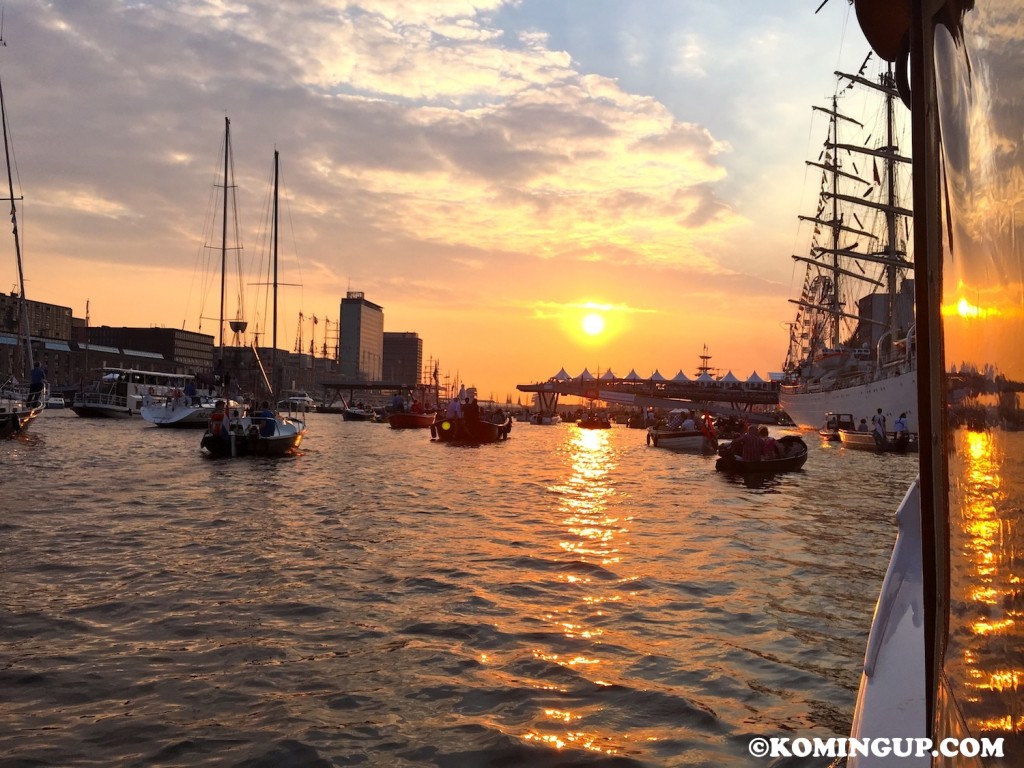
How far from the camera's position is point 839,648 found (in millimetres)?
7219

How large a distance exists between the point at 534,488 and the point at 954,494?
1979 centimetres

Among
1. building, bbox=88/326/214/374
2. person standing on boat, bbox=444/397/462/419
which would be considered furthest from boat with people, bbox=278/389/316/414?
building, bbox=88/326/214/374

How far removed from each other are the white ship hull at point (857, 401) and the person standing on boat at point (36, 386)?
4304 centimetres

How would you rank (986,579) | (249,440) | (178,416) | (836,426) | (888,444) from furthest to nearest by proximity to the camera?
1. (836,426)
2. (178,416)
3. (888,444)
4. (249,440)
5. (986,579)

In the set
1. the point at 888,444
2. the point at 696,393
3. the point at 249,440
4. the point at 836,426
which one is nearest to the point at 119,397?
the point at 249,440

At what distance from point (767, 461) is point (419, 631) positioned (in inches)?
826

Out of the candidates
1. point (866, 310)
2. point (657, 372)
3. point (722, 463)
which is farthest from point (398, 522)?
point (657, 372)

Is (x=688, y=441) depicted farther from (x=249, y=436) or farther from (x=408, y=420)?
(x=408, y=420)

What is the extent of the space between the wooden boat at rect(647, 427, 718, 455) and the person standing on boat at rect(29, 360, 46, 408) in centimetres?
3414

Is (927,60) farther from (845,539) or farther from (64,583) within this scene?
(845,539)

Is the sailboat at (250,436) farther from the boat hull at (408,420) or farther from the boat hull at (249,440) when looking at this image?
the boat hull at (408,420)

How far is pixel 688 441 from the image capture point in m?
43.2

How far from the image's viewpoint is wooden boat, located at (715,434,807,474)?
2586 cm

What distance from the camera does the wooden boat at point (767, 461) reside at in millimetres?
25859
